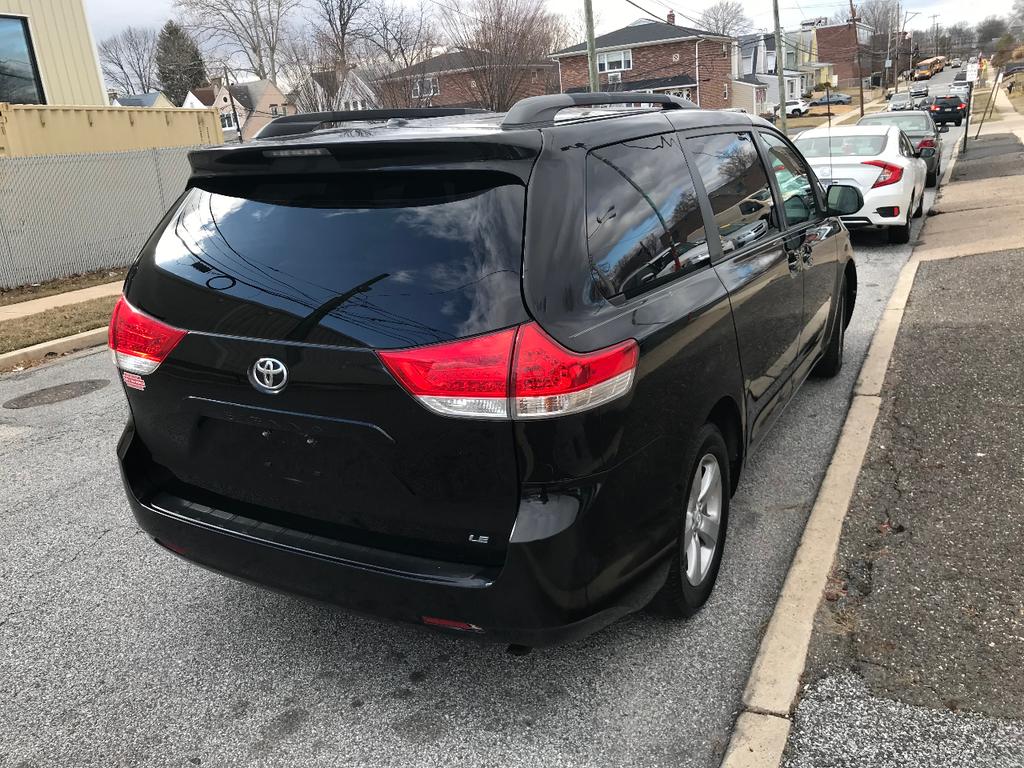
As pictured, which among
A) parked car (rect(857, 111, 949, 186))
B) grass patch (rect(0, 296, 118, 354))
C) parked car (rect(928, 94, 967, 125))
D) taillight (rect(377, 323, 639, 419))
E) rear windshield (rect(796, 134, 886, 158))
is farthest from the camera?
parked car (rect(928, 94, 967, 125))

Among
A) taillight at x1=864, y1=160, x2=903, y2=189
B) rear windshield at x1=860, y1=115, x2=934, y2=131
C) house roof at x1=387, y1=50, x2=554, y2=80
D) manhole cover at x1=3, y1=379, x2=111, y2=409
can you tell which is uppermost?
house roof at x1=387, y1=50, x2=554, y2=80

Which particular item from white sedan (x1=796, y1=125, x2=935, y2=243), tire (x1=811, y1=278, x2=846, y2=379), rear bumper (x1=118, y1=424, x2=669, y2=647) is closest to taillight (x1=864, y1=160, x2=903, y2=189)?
white sedan (x1=796, y1=125, x2=935, y2=243)

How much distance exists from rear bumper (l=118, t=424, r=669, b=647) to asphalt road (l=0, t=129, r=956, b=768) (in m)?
0.38

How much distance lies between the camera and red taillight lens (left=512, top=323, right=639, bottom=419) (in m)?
2.25

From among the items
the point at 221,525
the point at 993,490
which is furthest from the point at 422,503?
the point at 993,490

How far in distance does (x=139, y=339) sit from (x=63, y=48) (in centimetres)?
1574

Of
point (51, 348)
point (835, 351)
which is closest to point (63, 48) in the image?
point (51, 348)

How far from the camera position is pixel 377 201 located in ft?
8.25

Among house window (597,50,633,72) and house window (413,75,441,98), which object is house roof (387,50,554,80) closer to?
house window (413,75,441,98)

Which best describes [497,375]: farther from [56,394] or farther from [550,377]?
[56,394]

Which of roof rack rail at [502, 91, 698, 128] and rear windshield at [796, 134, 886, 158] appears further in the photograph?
rear windshield at [796, 134, 886, 158]

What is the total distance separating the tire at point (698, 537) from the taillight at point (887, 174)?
880 centimetres

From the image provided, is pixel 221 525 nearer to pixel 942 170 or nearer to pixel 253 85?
pixel 942 170

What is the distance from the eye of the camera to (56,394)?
6.93 meters
